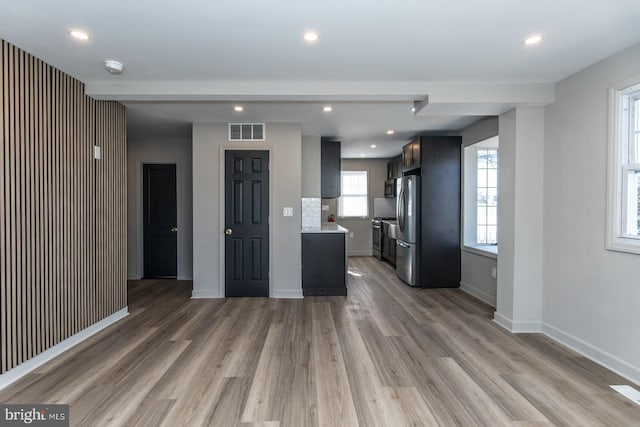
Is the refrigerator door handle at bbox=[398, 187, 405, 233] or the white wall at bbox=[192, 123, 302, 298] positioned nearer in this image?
the white wall at bbox=[192, 123, 302, 298]

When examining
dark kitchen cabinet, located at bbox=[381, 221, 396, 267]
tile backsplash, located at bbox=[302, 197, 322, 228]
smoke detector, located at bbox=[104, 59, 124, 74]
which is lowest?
dark kitchen cabinet, located at bbox=[381, 221, 396, 267]

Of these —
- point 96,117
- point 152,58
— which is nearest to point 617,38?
point 152,58

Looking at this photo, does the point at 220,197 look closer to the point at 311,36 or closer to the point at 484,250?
the point at 311,36

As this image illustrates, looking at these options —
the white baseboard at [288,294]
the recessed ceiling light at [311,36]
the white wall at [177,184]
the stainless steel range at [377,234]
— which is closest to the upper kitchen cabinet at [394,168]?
the stainless steel range at [377,234]

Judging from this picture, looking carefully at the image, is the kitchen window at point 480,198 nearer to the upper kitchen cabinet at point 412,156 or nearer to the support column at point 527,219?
the upper kitchen cabinet at point 412,156

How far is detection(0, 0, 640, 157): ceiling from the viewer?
2.14 meters

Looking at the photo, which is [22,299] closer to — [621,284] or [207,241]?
[207,241]

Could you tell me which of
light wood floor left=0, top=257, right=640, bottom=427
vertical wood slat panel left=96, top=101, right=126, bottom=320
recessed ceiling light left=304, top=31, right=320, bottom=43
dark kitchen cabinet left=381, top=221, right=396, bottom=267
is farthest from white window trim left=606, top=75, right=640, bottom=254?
vertical wood slat panel left=96, top=101, right=126, bottom=320

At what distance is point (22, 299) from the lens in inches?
103

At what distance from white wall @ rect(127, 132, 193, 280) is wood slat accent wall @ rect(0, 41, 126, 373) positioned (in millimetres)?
1990

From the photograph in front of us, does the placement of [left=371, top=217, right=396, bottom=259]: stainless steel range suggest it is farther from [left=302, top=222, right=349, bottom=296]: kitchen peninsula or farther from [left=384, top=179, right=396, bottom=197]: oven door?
[left=302, top=222, right=349, bottom=296]: kitchen peninsula

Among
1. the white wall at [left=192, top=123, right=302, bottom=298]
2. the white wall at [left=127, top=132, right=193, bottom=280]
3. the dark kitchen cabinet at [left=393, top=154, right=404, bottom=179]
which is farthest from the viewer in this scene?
the dark kitchen cabinet at [left=393, top=154, right=404, bottom=179]

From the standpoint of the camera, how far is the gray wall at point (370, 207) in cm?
875

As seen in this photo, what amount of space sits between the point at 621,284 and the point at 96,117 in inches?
193
